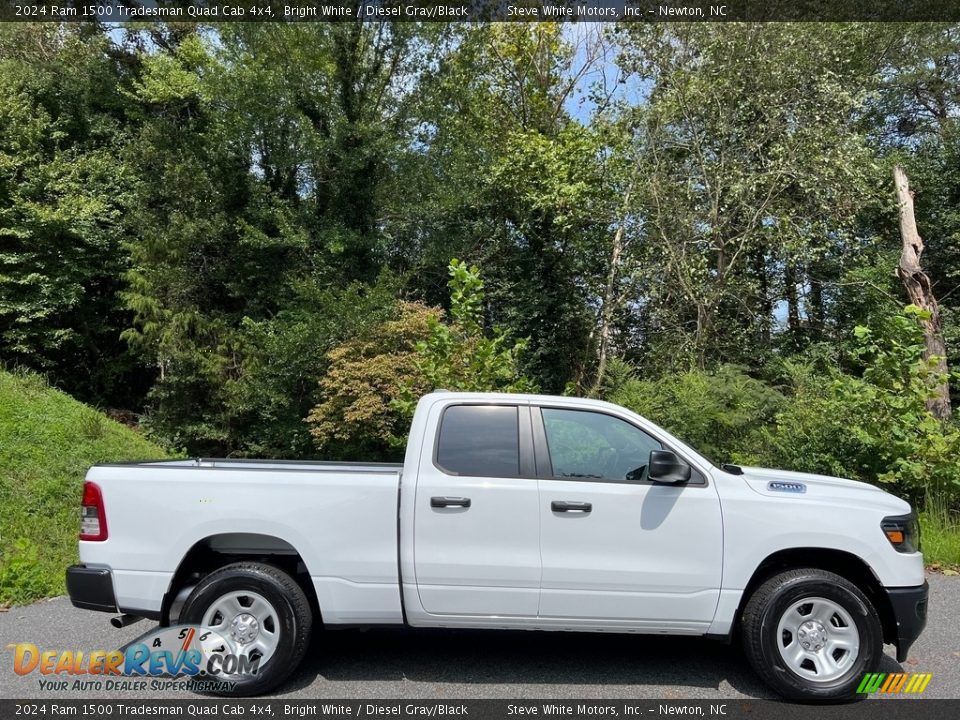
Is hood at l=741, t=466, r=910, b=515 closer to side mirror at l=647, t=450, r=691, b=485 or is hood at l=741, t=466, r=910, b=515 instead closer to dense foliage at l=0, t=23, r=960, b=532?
side mirror at l=647, t=450, r=691, b=485

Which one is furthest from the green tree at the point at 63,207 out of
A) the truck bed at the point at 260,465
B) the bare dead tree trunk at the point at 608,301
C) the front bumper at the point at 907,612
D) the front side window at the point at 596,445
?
the front bumper at the point at 907,612

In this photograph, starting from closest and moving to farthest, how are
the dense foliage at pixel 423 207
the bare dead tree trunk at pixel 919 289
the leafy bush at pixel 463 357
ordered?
the leafy bush at pixel 463 357
the bare dead tree trunk at pixel 919 289
the dense foliage at pixel 423 207

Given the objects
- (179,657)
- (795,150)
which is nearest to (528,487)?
(179,657)

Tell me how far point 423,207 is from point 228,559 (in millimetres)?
15817

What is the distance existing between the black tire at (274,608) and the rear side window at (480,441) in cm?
122

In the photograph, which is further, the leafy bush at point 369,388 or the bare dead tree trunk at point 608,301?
the bare dead tree trunk at point 608,301

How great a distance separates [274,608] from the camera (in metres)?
4.30

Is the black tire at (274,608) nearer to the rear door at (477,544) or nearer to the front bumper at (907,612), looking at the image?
the rear door at (477,544)

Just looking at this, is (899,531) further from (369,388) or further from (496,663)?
(369,388)

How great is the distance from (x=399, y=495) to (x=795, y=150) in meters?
14.0

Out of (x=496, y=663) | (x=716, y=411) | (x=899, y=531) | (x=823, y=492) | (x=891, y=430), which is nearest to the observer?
(x=899, y=531)

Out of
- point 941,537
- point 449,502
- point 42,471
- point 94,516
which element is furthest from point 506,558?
point 42,471

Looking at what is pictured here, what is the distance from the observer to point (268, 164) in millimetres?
19719

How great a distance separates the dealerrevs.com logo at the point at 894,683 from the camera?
429 cm
